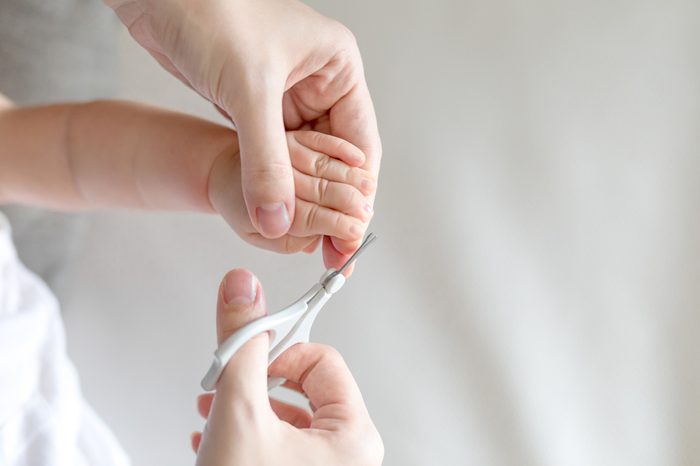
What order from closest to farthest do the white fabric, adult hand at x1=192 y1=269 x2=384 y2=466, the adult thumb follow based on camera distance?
1. adult hand at x1=192 y1=269 x2=384 y2=466
2. the adult thumb
3. the white fabric

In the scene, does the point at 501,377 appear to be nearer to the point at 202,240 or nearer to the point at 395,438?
the point at 395,438

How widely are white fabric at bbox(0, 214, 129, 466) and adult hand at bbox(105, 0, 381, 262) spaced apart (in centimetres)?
32

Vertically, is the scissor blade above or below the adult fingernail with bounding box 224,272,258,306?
above

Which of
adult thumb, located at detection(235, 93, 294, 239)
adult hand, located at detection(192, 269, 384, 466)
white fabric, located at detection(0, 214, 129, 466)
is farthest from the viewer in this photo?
white fabric, located at detection(0, 214, 129, 466)

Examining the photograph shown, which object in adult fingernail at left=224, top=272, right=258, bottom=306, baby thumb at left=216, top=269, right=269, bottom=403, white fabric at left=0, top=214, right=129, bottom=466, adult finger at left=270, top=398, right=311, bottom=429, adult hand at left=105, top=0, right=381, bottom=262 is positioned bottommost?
white fabric at left=0, top=214, right=129, bottom=466

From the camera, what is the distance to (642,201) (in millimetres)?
896

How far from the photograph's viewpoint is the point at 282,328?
0.57 m

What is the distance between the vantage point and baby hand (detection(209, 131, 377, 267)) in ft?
2.13

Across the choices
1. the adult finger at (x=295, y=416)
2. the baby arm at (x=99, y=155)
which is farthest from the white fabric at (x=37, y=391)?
the adult finger at (x=295, y=416)

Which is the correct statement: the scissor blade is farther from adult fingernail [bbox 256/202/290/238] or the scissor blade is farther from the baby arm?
the baby arm

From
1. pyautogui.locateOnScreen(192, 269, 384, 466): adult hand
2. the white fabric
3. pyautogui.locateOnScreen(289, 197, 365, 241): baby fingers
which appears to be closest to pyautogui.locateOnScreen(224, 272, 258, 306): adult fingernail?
pyautogui.locateOnScreen(192, 269, 384, 466): adult hand

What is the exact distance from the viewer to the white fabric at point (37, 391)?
2.61 feet

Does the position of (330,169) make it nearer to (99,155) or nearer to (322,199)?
(322,199)

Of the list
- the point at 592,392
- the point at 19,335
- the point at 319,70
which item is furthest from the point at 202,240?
the point at 592,392
